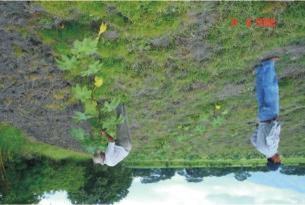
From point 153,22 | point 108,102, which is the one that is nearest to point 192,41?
point 153,22

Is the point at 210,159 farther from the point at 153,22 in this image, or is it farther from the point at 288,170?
the point at 153,22

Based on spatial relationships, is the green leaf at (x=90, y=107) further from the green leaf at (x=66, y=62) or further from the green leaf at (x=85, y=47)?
the green leaf at (x=85, y=47)

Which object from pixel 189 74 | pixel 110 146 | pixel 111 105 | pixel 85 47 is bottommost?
pixel 110 146

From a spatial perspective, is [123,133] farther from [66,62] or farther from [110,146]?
[66,62]

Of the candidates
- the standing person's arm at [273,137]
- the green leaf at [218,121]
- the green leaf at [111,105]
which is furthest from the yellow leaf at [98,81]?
the green leaf at [218,121]

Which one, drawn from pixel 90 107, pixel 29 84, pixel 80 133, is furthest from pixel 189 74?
pixel 29 84

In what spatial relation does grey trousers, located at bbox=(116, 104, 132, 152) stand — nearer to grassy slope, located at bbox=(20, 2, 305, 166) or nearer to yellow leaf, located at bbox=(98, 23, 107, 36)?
grassy slope, located at bbox=(20, 2, 305, 166)
